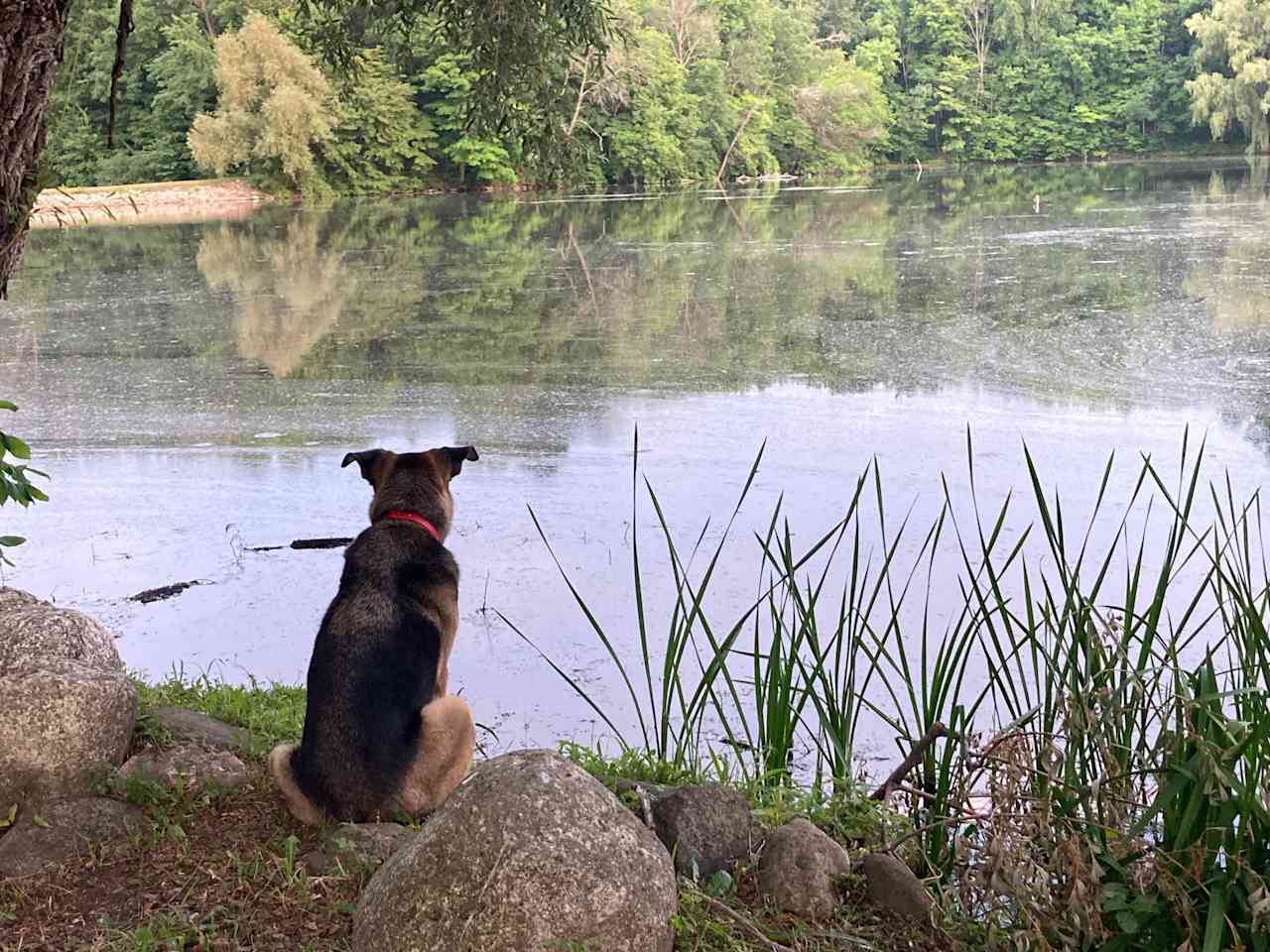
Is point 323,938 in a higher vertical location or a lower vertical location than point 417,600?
lower

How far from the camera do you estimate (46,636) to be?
3.54 meters

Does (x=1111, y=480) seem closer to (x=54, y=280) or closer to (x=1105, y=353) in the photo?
(x=1105, y=353)

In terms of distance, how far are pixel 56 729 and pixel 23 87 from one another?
1609mm

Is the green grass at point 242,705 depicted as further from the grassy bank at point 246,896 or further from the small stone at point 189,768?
the grassy bank at point 246,896

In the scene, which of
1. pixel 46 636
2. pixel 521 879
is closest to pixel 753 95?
pixel 46 636

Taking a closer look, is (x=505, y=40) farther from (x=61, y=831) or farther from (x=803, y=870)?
(x=803, y=870)

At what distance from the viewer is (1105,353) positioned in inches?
470

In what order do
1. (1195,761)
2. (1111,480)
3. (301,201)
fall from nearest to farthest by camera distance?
1. (1195,761)
2. (1111,480)
3. (301,201)

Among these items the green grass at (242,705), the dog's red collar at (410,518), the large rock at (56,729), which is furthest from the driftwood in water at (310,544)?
the large rock at (56,729)

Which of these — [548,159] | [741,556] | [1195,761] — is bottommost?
[741,556]

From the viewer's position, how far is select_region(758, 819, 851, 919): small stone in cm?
286

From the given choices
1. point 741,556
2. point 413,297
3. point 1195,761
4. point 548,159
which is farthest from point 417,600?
point 413,297

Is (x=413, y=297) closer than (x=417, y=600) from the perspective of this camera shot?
No

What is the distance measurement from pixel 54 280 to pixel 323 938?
20069 millimetres
